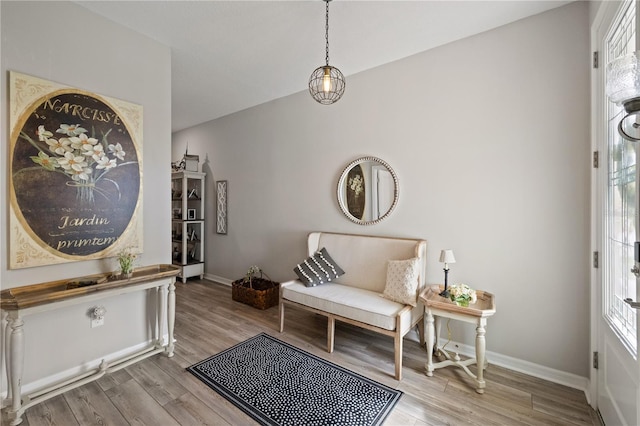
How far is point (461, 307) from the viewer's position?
6.88 feet

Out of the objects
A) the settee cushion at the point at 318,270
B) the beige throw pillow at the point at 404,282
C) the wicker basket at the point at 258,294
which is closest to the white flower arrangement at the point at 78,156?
the settee cushion at the point at 318,270

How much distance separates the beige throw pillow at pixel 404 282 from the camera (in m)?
2.45

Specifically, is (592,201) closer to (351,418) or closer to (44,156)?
(351,418)

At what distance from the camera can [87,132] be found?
2.19 metres

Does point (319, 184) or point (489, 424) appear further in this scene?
point (319, 184)

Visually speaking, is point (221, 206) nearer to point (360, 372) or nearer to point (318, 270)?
point (318, 270)

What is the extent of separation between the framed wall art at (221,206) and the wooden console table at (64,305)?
2.22 meters

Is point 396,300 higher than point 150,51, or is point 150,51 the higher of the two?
point 150,51

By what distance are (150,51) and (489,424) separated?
13.2 feet

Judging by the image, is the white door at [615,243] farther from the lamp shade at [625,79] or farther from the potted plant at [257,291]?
the potted plant at [257,291]

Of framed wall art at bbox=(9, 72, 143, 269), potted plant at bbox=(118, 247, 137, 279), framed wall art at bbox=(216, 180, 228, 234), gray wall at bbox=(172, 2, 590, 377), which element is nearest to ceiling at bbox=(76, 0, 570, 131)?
gray wall at bbox=(172, 2, 590, 377)

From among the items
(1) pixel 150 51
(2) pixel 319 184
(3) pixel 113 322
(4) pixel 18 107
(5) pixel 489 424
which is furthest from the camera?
(2) pixel 319 184

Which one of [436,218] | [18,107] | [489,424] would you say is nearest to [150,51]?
[18,107]

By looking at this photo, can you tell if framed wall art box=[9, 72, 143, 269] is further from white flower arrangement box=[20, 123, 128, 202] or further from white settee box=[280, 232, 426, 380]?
white settee box=[280, 232, 426, 380]
